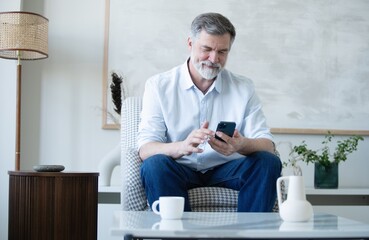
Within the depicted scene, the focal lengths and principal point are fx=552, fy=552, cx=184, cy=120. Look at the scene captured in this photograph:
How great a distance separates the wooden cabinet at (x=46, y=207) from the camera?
240cm

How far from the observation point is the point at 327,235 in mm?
1244

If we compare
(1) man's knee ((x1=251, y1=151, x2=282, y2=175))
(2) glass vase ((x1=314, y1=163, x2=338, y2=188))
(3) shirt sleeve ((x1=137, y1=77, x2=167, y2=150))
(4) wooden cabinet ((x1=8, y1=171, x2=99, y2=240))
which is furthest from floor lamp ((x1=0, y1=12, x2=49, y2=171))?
(2) glass vase ((x1=314, y1=163, x2=338, y2=188))

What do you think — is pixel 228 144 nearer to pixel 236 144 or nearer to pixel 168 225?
pixel 236 144

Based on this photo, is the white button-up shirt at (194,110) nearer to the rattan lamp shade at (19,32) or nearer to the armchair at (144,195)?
the armchair at (144,195)

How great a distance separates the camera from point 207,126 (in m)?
2.01

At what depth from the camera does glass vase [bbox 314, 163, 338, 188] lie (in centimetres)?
324

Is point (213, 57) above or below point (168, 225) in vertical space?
above

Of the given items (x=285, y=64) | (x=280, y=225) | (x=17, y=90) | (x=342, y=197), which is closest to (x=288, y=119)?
(x=285, y=64)

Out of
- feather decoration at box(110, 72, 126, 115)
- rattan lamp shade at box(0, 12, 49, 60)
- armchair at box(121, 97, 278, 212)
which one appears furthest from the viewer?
feather decoration at box(110, 72, 126, 115)

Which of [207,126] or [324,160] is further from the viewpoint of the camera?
[324,160]

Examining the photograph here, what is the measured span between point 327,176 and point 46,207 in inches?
65.7

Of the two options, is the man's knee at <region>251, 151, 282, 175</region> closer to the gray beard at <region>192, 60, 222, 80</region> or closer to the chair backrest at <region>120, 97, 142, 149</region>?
the gray beard at <region>192, 60, 222, 80</region>

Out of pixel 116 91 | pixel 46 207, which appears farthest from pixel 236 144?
pixel 116 91

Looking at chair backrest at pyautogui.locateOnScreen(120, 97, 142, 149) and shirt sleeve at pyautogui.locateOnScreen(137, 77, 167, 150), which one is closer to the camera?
shirt sleeve at pyautogui.locateOnScreen(137, 77, 167, 150)
